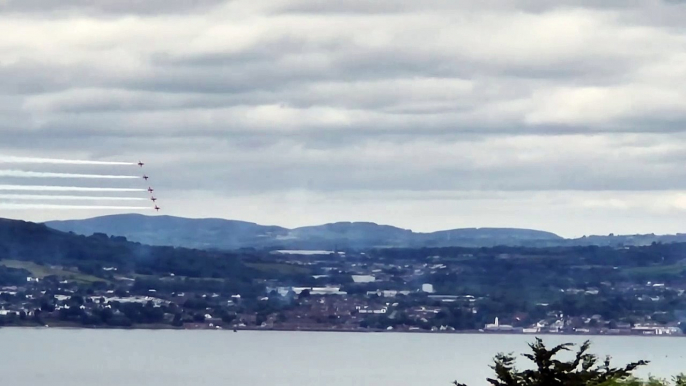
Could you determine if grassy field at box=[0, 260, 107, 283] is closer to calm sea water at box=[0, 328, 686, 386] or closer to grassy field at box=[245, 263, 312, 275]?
calm sea water at box=[0, 328, 686, 386]

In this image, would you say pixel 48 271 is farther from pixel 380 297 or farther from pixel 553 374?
pixel 553 374

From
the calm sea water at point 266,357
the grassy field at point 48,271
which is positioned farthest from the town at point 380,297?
the calm sea water at point 266,357

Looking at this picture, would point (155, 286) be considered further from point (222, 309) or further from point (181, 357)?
point (181, 357)

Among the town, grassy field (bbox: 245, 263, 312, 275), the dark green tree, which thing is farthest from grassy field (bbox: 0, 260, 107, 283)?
the dark green tree

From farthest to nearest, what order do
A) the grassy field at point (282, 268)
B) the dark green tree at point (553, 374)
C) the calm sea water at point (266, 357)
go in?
the grassy field at point (282, 268) < the calm sea water at point (266, 357) < the dark green tree at point (553, 374)

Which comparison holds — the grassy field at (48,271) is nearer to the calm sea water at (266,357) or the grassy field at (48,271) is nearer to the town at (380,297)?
the town at (380,297)

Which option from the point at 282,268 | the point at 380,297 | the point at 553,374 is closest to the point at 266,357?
the point at 380,297
